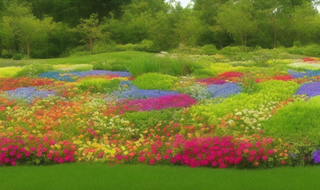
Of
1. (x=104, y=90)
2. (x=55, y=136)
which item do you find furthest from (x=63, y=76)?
(x=55, y=136)

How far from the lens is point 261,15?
119 feet

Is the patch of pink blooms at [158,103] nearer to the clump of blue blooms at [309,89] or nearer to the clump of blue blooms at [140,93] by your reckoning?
the clump of blue blooms at [140,93]

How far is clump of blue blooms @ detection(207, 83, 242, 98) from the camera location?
→ 9453 mm

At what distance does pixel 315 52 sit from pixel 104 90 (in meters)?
20.7

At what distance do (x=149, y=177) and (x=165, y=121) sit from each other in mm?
2843

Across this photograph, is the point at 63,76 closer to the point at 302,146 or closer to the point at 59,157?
the point at 59,157

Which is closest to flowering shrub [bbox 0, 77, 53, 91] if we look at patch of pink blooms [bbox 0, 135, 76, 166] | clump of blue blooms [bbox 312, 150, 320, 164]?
patch of pink blooms [bbox 0, 135, 76, 166]

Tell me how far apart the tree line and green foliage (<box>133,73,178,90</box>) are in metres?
19.2

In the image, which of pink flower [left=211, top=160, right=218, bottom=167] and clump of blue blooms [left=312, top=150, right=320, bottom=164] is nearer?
pink flower [left=211, top=160, right=218, bottom=167]

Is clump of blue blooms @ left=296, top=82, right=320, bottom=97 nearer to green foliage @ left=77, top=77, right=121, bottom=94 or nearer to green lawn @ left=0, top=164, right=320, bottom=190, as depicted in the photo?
green lawn @ left=0, top=164, right=320, bottom=190

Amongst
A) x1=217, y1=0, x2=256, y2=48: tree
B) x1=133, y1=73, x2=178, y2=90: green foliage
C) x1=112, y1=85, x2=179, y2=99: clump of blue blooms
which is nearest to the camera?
x1=112, y1=85, x2=179, y2=99: clump of blue blooms

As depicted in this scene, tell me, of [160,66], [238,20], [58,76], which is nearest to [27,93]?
[58,76]

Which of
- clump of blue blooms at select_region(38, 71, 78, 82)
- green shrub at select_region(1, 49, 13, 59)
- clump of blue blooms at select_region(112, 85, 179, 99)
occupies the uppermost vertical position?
green shrub at select_region(1, 49, 13, 59)

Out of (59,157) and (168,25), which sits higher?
(168,25)
